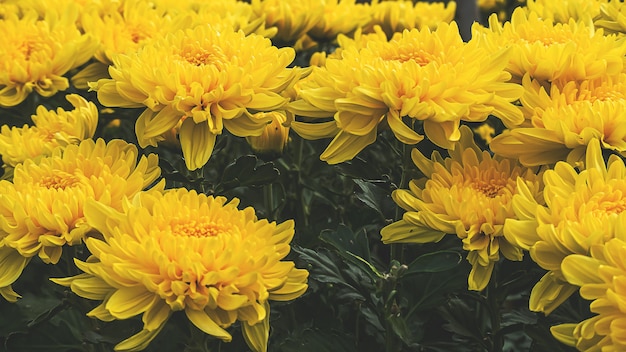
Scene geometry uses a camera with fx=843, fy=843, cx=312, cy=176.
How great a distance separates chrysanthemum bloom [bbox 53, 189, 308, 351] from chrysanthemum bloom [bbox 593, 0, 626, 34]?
2.71ft

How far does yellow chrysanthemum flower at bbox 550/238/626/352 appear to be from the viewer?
952 mm

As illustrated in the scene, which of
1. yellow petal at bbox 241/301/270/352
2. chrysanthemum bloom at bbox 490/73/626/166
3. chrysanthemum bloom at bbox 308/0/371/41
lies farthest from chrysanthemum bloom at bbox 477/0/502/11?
yellow petal at bbox 241/301/270/352

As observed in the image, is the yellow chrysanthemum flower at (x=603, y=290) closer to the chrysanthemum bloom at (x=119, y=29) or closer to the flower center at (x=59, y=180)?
the flower center at (x=59, y=180)

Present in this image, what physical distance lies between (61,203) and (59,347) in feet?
1.59

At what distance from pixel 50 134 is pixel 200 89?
1.38 ft

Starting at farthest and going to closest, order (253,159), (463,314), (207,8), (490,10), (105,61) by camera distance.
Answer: (490,10) < (207,8) < (105,61) < (463,314) < (253,159)

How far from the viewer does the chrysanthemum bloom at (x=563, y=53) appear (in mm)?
1277

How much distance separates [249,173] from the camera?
1.39 metres

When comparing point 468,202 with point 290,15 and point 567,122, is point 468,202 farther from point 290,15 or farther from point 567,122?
point 290,15

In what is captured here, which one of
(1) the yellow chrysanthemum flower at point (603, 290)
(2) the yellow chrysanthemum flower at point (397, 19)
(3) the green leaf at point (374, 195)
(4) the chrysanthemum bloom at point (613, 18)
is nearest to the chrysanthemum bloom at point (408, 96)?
(3) the green leaf at point (374, 195)

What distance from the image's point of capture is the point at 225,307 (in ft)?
3.45

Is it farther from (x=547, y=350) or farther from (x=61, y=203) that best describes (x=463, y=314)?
(x=61, y=203)

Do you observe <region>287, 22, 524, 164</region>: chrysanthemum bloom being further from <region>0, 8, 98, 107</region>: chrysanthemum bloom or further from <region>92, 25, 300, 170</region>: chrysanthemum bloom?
<region>0, 8, 98, 107</region>: chrysanthemum bloom

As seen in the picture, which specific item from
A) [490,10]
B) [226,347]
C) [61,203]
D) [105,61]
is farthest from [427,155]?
[490,10]
